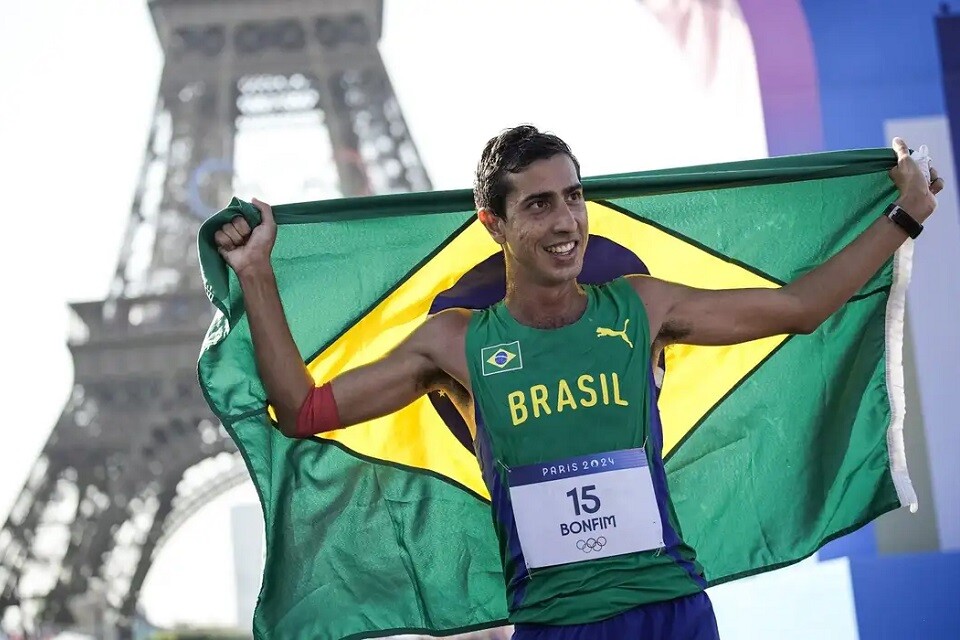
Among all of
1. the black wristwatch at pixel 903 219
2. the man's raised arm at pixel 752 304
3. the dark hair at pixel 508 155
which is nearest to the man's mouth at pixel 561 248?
the dark hair at pixel 508 155

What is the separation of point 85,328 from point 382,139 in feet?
17.5

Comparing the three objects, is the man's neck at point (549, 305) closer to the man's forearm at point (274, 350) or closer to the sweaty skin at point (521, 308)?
the sweaty skin at point (521, 308)

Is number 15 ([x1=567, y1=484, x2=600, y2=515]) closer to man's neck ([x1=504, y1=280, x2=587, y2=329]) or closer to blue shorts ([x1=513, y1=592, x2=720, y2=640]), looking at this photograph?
blue shorts ([x1=513, y1=592, x2=720, y2=640])

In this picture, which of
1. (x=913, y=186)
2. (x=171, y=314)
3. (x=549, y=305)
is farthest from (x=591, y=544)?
(x=171, y=314)

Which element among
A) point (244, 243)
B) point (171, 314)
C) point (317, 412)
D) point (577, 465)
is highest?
point (171, 314)

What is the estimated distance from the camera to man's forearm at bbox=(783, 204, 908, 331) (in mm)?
2463

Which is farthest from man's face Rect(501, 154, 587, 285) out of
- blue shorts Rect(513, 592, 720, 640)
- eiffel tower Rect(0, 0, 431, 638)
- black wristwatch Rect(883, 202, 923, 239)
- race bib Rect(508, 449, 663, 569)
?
eiffel tower Rect(0, 0, 431, 638)

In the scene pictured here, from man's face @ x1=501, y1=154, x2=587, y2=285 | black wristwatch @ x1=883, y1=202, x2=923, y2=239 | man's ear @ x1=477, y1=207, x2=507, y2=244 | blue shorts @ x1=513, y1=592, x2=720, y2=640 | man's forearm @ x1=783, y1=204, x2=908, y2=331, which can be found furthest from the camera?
black wristwatch @ x1=883, y1=202, x2=923, y2=239

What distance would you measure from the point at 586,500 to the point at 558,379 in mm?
232

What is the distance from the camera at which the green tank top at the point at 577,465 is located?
83.6 inches

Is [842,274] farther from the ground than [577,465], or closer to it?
farther from the ground

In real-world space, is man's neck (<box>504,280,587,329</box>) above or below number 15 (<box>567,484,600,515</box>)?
above

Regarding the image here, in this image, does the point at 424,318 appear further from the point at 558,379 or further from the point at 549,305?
the point at 558,379

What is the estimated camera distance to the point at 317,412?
2.37 meters
